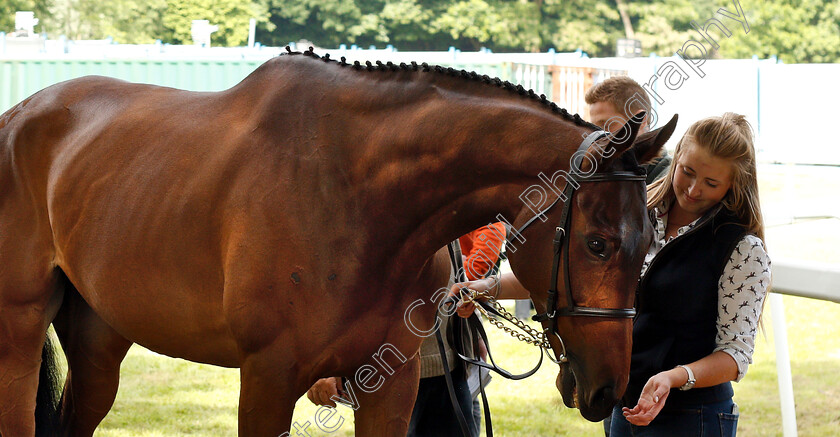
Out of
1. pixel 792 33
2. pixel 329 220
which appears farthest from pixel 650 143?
pixel 792 33

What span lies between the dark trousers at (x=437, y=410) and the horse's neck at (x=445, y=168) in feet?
3.01

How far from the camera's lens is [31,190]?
254 cm

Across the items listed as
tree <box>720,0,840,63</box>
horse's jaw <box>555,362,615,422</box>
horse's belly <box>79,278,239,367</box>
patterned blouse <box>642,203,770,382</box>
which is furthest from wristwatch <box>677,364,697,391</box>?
tree <box>720,0,840,63</box>

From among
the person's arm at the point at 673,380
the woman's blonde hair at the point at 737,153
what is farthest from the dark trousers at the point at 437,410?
the woman's blonde hair at the point at 737,153

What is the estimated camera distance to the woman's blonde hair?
2.08 meters

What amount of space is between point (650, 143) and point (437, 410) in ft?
4.58

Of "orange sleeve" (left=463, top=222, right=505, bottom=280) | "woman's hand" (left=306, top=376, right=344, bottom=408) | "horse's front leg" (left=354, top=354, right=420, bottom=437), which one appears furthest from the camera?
"orange sleeve" (left=463, top=222, right=505, bottom=280)

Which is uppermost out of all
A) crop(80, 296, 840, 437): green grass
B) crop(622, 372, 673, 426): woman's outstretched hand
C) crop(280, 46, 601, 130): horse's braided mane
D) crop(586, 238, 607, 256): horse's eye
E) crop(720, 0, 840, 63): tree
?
crop(720, 0, 840, 63): tree

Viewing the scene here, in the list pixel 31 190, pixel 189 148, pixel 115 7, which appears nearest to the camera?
pixel 189 148

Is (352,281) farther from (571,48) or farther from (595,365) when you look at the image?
(571,48)

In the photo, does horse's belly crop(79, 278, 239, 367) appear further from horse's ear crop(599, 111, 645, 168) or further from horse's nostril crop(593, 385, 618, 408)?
horse's ear crop(599, 111, 645, 168)

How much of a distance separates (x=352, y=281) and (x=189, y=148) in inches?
25.3

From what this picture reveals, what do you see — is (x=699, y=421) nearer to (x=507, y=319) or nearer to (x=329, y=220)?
(x=507, y=319)

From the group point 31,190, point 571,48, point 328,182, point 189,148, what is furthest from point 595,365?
point 571,48
